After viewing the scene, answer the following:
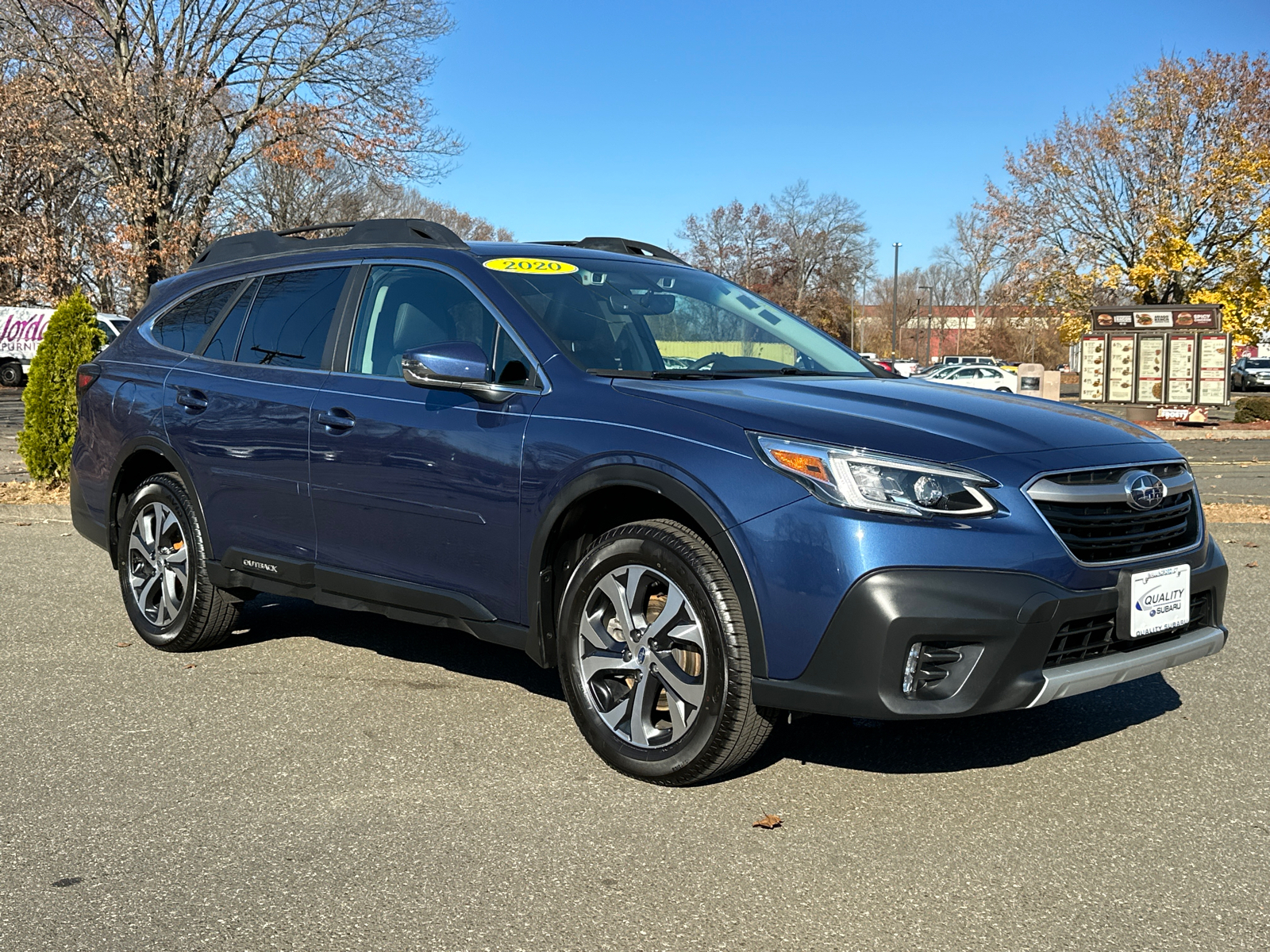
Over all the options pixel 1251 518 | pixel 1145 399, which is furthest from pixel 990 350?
pixel 1251 518

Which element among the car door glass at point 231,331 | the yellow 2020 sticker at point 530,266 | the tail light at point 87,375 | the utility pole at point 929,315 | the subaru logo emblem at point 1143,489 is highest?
the utility pole at point 929,315

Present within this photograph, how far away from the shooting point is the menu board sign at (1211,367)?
2609 centimetres

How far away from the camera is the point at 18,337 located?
123 feet

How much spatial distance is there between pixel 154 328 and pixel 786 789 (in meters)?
4.12

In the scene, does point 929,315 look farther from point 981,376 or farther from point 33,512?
point 33,512

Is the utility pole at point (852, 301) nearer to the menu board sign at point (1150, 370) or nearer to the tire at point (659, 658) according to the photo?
Result: the menu board sign at point (1150, 370)

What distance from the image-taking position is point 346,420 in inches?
188

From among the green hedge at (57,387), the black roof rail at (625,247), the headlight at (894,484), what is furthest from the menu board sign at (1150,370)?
the headlight at (894,484)

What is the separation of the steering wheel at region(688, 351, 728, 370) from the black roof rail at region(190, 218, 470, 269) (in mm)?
1033

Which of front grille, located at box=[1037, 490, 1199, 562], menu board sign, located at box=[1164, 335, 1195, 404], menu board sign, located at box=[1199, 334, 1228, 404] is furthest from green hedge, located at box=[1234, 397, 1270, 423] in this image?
front grille, located at box=[1037, 490, 1199, 562]

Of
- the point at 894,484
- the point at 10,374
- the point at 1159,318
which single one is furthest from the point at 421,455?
the point at 10,374

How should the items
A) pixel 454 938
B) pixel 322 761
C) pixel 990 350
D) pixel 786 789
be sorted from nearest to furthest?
pixel 454 938 → pixel 786 789 → pixel 322 761 → pixel 990 350

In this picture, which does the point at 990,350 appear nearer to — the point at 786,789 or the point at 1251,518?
the point at 1251,518

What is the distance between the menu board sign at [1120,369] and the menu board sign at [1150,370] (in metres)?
0.21
